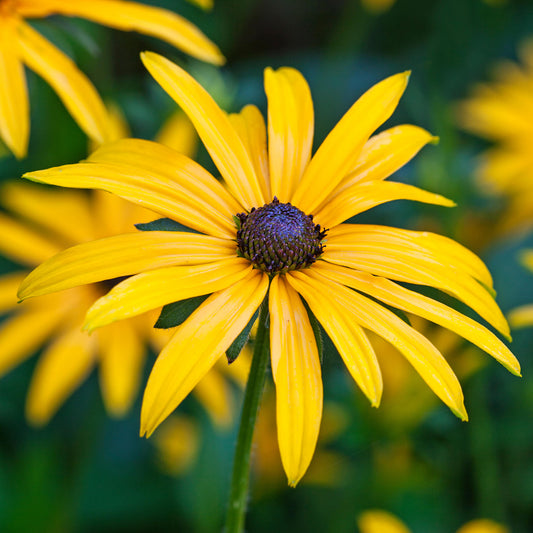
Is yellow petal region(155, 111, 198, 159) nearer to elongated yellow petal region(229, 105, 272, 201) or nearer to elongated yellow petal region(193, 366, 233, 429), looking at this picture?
elongated yellow petal region(193, 366, 233, 429)

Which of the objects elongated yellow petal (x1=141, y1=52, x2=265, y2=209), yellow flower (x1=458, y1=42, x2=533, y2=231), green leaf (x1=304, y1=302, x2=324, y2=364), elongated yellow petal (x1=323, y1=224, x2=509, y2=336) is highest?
yellow flower (x1=458, y1=42, x2=533, y2=231)

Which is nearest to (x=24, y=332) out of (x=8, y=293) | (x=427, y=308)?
(x=8, y=293)

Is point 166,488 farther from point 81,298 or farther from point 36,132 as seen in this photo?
point 36,132

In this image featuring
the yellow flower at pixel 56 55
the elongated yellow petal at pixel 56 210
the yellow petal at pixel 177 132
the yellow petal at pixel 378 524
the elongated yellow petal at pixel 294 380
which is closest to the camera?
the elongated yellow petal at pixel 294 380

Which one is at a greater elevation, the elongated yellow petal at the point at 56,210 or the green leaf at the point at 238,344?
the elongated yellow petal at the point at 56,210

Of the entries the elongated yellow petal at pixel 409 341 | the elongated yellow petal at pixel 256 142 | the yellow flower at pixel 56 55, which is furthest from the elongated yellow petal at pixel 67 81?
the elongated yellow petal at pixel 409 341

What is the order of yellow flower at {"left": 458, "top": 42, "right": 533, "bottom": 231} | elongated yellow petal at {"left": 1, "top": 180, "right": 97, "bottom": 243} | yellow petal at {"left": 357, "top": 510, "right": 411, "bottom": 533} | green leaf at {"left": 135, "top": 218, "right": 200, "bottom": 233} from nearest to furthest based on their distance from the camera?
green leaf at {"left": 135, "top": 218, "right": 200, "bottom": 233} < yellow petal at {"left": 357, "top": 510, "right": 411, "bottom": 533} < elongated yellow petal at {"left": 1, "top": 180, "right": 97, "bottom": 243} < yellow flower at {"left": 458, "top": 42, "right": 533, "bottom": 231}

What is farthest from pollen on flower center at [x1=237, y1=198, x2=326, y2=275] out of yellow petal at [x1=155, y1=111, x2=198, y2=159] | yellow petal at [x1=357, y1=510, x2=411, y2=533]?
yellow petal at [x1=155, y1=111, x2=198, y2=159]

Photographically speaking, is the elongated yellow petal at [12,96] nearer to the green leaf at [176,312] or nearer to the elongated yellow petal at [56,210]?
the green leaf at [176,312]
